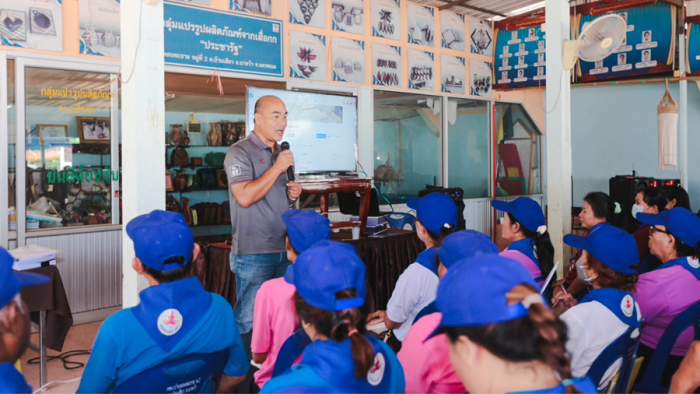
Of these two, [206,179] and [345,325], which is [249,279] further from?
[206,179]

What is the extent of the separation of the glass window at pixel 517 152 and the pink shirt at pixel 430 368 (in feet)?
21.8

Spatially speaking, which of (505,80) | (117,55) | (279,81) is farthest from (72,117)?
(505,80)

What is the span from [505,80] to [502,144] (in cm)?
99

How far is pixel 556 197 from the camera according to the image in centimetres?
421

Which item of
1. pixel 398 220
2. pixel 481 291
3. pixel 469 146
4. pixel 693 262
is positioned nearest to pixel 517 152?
pixel 469 146

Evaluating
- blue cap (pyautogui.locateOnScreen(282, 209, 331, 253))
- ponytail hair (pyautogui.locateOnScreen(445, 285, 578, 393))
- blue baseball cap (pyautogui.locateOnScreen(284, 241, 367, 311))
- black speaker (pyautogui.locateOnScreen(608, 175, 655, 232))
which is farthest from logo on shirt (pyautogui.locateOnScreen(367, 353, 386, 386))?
black speaker (pyautogui.locateOnScreen(608, 175, 655, 232))

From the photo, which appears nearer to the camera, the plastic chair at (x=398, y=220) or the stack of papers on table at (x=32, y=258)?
the stack of papers on table at (x=32, y=258)

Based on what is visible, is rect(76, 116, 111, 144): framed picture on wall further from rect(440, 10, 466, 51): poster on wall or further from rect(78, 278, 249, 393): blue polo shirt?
rect(440, 10, 466, 51): poster on wall

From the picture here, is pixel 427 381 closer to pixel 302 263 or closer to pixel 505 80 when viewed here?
pixel 302 263

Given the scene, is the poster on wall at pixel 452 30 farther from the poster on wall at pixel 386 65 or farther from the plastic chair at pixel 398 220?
the plastic chair at pixel 398 220

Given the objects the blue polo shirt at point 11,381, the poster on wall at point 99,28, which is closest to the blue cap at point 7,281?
the blue polo shirt at point 11,381

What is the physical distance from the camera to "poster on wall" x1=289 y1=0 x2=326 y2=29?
569 cm

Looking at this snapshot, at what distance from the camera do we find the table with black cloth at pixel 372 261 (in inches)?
161

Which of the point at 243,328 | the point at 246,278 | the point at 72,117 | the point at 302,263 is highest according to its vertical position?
the point at 72,117
